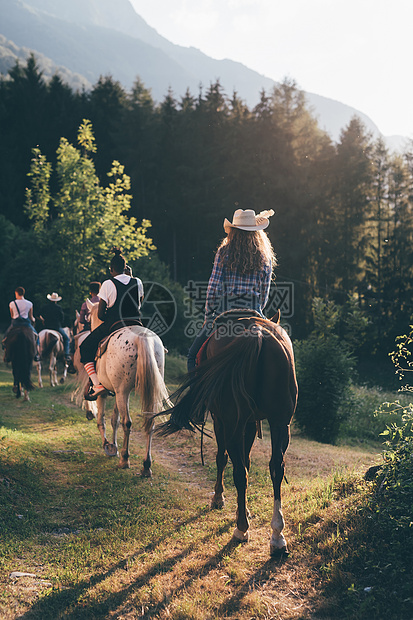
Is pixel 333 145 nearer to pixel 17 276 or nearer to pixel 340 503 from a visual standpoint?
pixel 17 276

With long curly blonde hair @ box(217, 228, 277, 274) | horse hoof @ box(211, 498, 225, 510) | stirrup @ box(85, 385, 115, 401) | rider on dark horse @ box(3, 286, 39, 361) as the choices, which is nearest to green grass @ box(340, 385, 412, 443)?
stirrup @ box(85, 385, 115, 401)

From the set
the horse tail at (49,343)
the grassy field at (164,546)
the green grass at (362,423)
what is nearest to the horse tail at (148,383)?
the grassy field at (164,546)

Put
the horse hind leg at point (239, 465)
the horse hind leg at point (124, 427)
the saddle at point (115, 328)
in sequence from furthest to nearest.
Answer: the saddle at point (115, 328) < the horse hind leg at point (124, 427) < the horse hind leg at point (239, 465)

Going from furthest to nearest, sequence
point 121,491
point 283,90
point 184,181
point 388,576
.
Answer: point 184,181, point 283,90, point 121,491, point 388,576

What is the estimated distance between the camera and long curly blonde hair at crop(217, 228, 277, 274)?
5062 millimetres

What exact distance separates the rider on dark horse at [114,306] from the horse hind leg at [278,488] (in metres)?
3.54

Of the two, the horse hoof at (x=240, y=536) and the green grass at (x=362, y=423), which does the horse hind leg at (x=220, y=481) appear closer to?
the horse hoof at (x=240, y=536)

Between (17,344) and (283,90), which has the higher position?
(283,90)

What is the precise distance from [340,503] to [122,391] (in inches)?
136

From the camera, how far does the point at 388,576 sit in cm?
376

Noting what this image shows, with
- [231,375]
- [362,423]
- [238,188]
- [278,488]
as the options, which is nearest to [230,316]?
[231,375]

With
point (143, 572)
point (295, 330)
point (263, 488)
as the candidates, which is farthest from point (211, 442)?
point (295, 330)

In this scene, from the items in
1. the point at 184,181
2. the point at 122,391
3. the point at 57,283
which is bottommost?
the point at 122,391

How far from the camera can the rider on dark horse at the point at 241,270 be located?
16.6 feet
